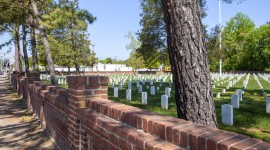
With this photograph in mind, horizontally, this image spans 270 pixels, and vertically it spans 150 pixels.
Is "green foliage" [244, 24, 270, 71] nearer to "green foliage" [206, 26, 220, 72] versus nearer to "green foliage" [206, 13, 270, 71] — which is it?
"green foliage" [206, 13, 270, 71]

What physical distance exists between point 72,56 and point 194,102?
2810 cm

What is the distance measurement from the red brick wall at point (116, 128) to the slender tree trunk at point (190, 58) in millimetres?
653

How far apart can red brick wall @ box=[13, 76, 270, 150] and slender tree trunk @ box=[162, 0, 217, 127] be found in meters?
0.65

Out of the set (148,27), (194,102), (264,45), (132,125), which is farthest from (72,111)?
(264,45)

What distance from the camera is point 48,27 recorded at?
44.9ft

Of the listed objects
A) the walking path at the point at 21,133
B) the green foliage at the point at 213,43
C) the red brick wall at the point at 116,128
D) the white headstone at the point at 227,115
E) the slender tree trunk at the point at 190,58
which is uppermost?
the green foliage at the point at 213,43

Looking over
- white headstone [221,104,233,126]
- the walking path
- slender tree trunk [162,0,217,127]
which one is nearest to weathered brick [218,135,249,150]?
slender tree trunk [162,0,217,127]

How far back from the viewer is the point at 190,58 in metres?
3.30

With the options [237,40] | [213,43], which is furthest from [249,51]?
[213,43]

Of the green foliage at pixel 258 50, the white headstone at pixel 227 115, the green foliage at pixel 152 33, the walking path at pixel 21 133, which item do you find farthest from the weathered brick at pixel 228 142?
the green foliage at pixel 258 50

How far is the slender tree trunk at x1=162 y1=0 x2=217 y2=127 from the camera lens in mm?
3297

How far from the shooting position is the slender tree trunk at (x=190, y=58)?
3297 millimetres

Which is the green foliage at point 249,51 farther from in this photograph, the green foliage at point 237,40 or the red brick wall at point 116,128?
the red brick wall at point 116,128

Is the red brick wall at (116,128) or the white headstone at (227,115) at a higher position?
the red brick wall at (116,128)
